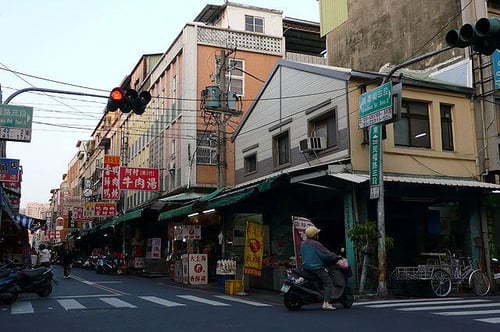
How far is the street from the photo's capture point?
871 centimetres

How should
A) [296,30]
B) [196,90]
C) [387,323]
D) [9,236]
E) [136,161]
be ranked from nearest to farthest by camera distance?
[387,323] → [9,236] → [196,90] → [296,30] → [136,161]

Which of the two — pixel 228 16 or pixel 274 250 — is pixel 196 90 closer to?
pixel 228 16

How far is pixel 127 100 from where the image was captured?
13633 mm

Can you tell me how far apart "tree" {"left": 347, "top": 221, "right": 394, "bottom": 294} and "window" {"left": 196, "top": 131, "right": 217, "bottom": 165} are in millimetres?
17385

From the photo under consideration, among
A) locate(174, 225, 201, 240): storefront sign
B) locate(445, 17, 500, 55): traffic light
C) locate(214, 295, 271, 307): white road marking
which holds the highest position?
locate(445, 17, 500, 55): traffic light

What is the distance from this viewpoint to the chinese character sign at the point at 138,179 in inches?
1208

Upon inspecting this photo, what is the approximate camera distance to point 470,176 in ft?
59.4

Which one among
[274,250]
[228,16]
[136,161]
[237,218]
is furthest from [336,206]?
[136,161]

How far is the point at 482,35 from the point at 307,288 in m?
6.05

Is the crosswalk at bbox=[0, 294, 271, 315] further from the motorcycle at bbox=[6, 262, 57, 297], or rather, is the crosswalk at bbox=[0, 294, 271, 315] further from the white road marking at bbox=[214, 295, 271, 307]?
the motorcycle at bbox=[6, 262, 57, 297]

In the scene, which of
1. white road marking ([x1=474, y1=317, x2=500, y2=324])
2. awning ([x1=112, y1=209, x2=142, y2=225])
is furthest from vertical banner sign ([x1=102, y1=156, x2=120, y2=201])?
white road marking ([x1=474, y1=317, x2=500, y2=324])

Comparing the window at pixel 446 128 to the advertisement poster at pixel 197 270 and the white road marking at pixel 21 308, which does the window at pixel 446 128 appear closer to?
the advertisement poster at pixel 197 270

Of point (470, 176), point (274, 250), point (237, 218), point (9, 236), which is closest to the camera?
point (470, 176)

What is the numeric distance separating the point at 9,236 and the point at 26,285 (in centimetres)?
1714
